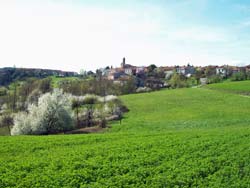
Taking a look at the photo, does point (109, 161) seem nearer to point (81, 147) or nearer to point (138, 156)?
point (138, 156)

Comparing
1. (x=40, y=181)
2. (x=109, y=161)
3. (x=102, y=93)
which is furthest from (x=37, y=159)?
(x=102, y=93)

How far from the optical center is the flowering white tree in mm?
35438

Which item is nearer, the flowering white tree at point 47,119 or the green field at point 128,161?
the green field at point 128,161

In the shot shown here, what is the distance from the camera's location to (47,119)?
36000 millimetres

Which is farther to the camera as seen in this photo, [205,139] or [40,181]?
[205,139]

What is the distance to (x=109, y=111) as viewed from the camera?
53.3 metres

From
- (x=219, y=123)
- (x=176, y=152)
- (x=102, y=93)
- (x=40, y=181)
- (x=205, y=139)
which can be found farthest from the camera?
(x=102, y=93)

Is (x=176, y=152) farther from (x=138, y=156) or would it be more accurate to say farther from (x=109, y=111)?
(x=109, y=111)

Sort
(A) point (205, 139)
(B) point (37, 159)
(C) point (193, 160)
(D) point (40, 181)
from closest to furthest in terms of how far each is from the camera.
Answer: (D) point (40, 181), (B) point (37, 159), (C) point (193, 160), (A) point (205, 139)

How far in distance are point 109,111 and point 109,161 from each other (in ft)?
120

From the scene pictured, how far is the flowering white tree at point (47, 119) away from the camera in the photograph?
116 feet

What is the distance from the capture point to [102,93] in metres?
74.8

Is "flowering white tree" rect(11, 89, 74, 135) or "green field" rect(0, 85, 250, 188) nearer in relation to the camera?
"green field" rect(0, 85, 250, 188)

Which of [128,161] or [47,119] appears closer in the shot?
[128,161]
